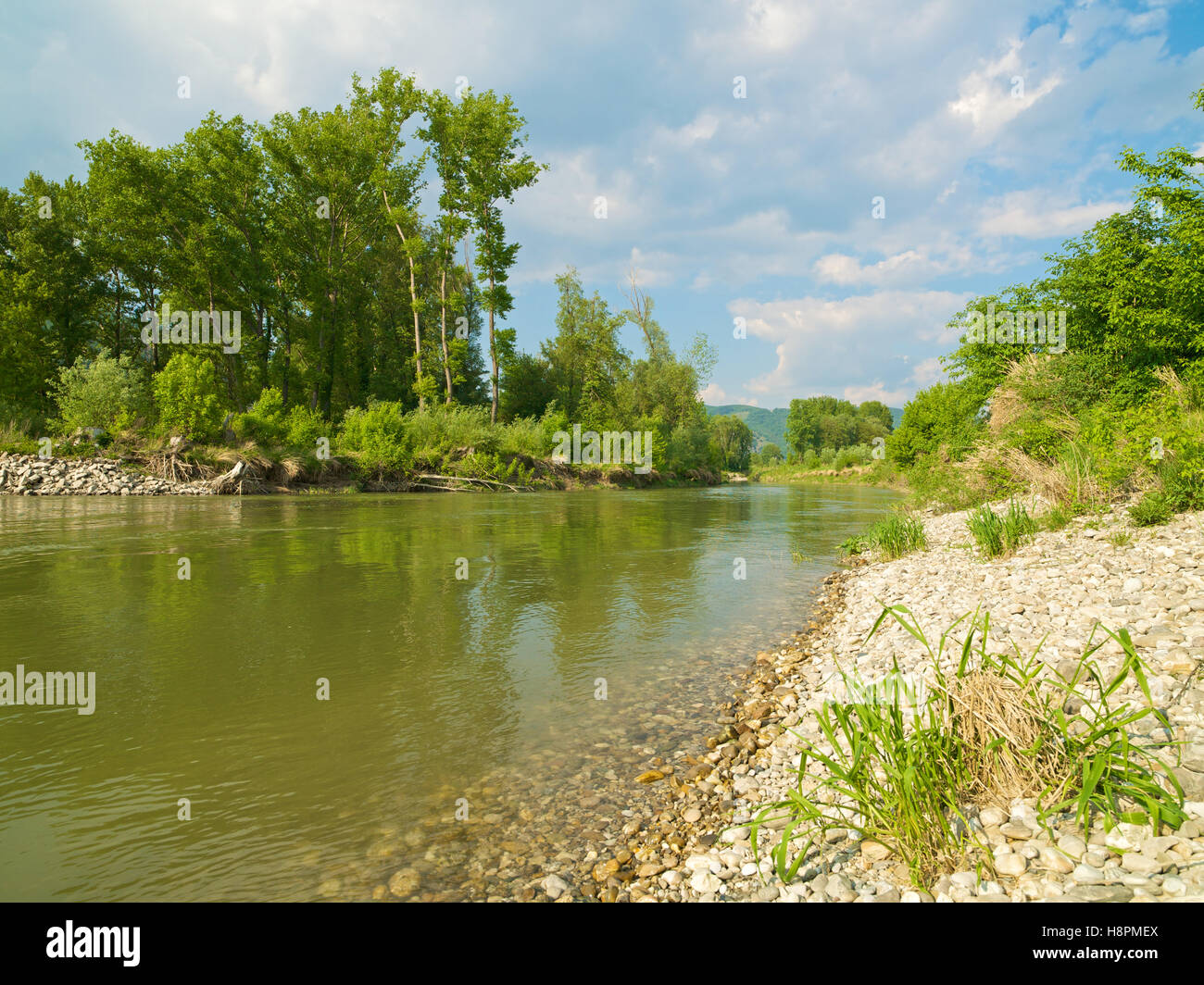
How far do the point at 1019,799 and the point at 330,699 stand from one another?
18.3 feet

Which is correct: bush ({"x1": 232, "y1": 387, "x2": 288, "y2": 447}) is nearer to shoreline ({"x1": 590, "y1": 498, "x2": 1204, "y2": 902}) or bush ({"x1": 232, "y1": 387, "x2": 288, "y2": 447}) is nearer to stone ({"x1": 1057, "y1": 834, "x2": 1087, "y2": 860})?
shoreline ({"x1": 590, "y1": 498, "x2": 1204, "y2": 902})

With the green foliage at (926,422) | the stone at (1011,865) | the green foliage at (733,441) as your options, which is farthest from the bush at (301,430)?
the green foliage at (733,441)

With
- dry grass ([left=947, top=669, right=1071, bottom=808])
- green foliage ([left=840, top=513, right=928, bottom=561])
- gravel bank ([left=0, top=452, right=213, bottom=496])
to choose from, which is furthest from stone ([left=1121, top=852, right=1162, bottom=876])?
gravel bank ([left=0, top=452, right=213, bottom=496])

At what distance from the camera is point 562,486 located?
44.8 m

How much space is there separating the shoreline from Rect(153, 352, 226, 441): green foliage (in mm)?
32437

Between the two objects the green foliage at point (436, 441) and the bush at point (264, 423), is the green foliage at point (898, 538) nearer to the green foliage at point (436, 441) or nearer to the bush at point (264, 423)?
the green foliage at point (436, 441)

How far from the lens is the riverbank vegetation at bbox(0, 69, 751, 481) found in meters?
31.8

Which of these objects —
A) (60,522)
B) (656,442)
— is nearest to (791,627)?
(60,522)

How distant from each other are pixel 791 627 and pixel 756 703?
305cm

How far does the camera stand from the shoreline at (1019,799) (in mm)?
2695

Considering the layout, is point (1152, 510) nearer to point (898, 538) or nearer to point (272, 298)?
point (898, 538)

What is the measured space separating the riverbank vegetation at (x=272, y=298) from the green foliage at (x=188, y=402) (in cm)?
11

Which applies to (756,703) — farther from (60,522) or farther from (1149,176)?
(60,522)

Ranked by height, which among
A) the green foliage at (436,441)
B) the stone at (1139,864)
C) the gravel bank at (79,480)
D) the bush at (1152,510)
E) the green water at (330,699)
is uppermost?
the green foliage at (436,441)
